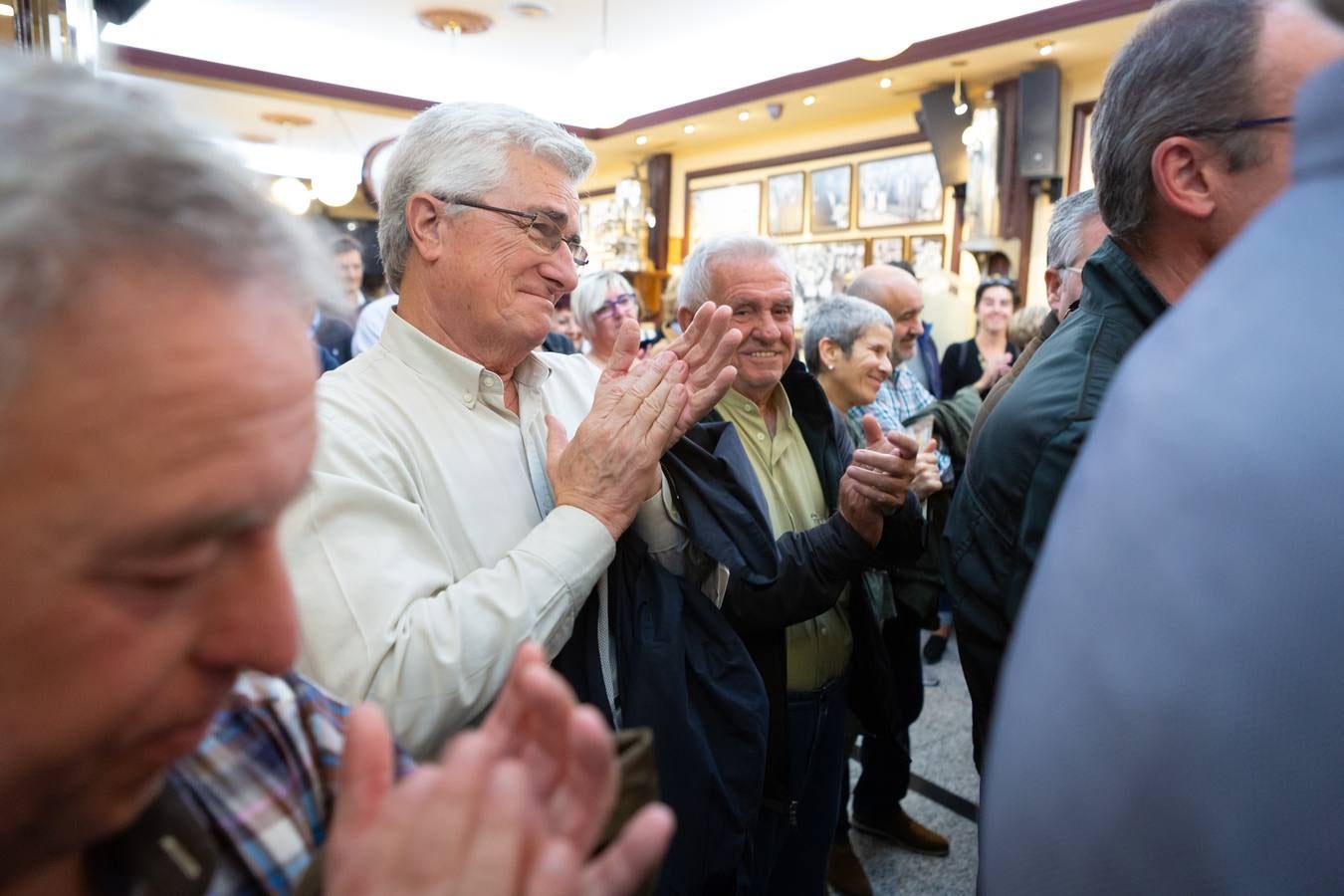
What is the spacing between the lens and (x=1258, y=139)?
1.10 meters

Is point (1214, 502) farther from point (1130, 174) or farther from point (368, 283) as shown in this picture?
point (368, 283)

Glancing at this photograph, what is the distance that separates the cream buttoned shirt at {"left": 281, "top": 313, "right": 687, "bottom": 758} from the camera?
1137 millimetres

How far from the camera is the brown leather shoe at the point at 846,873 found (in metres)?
2.56

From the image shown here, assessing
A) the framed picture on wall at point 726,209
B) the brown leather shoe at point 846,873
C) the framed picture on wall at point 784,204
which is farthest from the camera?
the framed picture on wall at point 726,209

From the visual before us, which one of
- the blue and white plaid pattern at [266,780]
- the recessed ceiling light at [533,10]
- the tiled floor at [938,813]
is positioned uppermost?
the recessed ceiling light at [533,10]

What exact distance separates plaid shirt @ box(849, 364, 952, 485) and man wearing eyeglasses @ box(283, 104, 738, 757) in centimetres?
142

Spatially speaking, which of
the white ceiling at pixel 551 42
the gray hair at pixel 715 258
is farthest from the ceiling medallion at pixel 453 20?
the gray hair at pixel 715 258

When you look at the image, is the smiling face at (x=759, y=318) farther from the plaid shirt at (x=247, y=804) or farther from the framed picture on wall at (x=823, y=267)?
the framed picture on wall at (x=823, y=267)

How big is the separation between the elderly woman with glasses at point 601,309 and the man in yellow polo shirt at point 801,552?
6.16 ft

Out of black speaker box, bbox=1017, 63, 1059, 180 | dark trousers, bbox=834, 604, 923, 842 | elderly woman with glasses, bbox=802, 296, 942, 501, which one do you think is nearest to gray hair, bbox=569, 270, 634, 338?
elderly woman with glasses, bbox=802, 296, 942, 501

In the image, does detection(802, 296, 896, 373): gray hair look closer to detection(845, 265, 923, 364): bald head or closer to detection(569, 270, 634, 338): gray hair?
detection(845, 265, 923, 364): bald head

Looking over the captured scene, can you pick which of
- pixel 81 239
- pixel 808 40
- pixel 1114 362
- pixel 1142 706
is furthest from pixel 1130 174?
pixel 808 40

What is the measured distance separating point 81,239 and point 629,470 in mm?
933

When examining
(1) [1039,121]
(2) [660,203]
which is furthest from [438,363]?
(2) [660,203]
